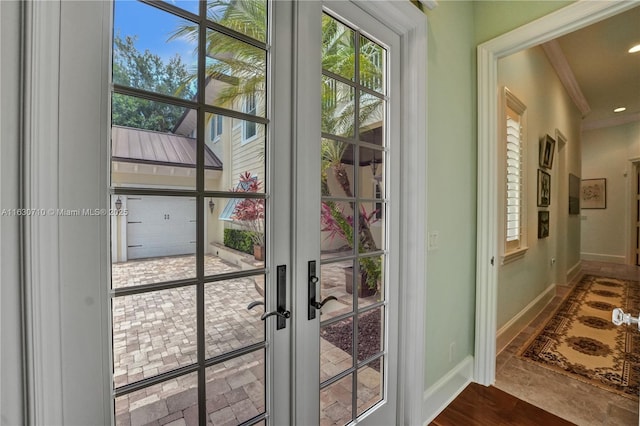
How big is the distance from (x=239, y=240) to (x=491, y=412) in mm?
1965

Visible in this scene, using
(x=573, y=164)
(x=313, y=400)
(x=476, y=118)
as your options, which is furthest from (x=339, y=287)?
(x=573, y=164)

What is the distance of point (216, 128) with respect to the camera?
959mm

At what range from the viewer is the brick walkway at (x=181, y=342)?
2.67ft

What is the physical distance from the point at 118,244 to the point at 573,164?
6.83 metres

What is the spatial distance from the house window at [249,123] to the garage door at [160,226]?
0.31 meters

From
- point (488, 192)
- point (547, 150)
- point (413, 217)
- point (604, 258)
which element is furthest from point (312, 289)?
point (604, 258)

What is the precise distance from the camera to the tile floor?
1.72 meters

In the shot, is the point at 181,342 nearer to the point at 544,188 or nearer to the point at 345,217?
Result: the point at 345,217

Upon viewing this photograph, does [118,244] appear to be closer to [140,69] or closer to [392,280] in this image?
[140,69]

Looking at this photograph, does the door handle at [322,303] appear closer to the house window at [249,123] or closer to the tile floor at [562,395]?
the house window at [249,123]

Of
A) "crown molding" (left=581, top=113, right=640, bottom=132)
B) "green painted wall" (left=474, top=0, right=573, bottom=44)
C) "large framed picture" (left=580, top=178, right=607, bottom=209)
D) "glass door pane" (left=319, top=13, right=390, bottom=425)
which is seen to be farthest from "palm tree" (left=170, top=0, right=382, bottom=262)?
"large framed picture" (left=580, top=178, right=607, bottom=209)

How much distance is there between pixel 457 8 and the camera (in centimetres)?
183

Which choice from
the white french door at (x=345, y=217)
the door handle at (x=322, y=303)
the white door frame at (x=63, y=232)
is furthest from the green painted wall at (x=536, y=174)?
the white door frame at (x=63, y=232)

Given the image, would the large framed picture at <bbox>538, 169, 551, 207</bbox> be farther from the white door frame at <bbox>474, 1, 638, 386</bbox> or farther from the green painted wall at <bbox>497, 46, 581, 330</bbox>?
the white door frame at <bbox>474, 1, 638, 386</bbox>
